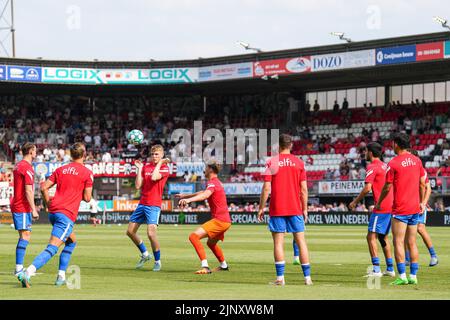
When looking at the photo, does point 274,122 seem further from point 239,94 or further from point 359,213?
point 359,213

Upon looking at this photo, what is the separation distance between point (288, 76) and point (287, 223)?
149 ft

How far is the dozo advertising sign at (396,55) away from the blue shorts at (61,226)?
1617 inches

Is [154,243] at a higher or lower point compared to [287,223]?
lower

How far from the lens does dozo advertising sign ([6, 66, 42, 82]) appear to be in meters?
62.7

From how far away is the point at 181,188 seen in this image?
59.0 meters

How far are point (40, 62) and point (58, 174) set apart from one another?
1991 inches

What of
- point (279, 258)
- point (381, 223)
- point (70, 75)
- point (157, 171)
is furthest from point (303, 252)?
point (70, 75)

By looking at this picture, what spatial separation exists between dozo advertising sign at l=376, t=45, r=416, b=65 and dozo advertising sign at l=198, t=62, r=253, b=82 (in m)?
Answer: 10.0

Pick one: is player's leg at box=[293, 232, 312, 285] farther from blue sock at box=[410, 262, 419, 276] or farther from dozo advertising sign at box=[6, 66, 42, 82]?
dozo advertising sign at box=[6, 66, 42, 82]

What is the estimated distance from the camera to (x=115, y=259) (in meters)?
23.0

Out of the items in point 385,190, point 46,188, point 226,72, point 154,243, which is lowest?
point 154,243

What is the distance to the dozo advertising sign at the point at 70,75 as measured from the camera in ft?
211

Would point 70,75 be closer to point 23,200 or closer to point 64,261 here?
point 23,200
